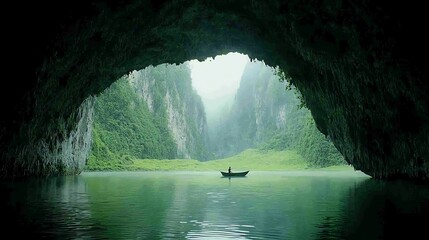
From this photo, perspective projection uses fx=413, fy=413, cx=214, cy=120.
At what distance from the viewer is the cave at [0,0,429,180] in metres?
14.5

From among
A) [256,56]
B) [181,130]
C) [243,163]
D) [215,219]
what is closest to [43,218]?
[215,219]

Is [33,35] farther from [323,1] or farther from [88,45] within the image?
[323,1]

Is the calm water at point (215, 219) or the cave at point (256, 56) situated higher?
the cave at point (256, 56)

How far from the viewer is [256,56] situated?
26.6 meters

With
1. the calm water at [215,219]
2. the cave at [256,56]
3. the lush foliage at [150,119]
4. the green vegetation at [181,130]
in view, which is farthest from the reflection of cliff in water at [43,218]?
the lush foliage at [150,119]

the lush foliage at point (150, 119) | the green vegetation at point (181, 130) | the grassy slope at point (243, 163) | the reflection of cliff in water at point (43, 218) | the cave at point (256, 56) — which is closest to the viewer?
the reflection of cliff in water at point (43, 218)

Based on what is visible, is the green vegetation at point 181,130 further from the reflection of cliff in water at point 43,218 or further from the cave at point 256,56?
the reflection of cliff in water at point 43,218

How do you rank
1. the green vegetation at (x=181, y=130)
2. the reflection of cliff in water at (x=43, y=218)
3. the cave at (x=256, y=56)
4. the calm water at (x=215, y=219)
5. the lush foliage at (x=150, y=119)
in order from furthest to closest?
the lush foliage at (x=150, y=119) → the green vegetation at (x=181, y=130) → the cave at (x=256, y=56) → the calm water at (x=215, y=219) → the reflection of cliff in water at (x=43, y=218)

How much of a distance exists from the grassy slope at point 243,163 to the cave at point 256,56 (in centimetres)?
6047

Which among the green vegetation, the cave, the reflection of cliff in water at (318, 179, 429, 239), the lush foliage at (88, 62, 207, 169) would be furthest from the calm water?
the lush foliage at (88, 62, 207, 169)

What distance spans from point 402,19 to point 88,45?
41.8 ft

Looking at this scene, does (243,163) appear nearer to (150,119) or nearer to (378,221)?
(150,119)

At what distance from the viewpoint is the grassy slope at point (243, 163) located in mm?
100125

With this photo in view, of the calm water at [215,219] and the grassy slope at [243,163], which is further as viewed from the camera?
the grassy slope at [243,163]
